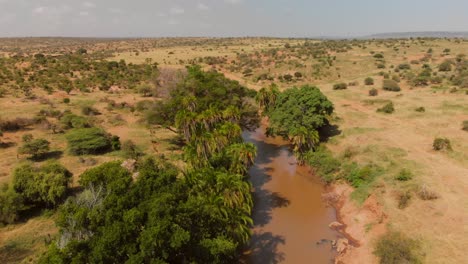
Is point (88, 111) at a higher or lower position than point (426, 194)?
higher

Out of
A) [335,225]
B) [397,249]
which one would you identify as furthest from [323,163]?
[397,249]

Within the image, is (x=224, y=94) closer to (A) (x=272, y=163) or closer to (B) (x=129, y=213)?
(A) (x=272, y=163)

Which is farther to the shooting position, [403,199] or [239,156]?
[403,199]

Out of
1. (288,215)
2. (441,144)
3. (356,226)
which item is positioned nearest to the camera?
(356,226)

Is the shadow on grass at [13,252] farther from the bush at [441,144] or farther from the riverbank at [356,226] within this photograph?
the bush at [441,144]

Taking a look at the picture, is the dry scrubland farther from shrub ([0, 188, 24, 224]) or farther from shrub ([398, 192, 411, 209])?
shrub ([0, 188, 24, 224])

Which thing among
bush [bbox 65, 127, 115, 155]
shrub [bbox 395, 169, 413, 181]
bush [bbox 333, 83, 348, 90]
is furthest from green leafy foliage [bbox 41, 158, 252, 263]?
bush [bbox 333, 83, 348, 90]

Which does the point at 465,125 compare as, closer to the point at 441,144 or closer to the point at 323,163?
the point at 441,144
